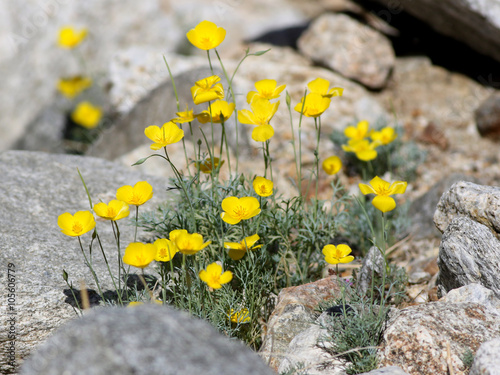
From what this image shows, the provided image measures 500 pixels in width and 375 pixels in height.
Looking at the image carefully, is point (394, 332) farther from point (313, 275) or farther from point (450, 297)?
point (313, 275)

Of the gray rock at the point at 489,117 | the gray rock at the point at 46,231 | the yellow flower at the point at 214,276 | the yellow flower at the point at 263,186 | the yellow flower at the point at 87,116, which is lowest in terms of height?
the yellow flower at the point at 87,116

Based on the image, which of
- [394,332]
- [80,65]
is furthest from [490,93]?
[80,65]

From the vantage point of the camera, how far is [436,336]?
210 cm

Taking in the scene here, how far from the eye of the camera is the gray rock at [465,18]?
4395 mm

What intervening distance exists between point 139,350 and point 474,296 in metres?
1.54

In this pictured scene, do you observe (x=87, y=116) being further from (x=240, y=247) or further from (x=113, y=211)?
(x=240, y=247)

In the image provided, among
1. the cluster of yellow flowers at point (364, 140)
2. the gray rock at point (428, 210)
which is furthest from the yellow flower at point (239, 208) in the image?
the gray rock at point (428, 210)

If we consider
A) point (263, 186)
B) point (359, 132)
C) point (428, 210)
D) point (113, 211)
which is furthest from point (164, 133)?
point (428, 210)

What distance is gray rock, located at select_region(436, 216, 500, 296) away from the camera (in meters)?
2.34

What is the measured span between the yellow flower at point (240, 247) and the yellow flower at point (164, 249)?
25 centimetres

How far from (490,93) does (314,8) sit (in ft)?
11.5

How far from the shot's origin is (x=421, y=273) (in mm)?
3051

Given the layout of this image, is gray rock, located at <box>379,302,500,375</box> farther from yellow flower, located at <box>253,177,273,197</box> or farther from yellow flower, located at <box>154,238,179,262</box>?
yellow flower, located at <box>154,238,179,262</box>

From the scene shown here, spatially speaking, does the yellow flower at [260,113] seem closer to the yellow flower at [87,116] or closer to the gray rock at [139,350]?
the gray rock at [139,350]
